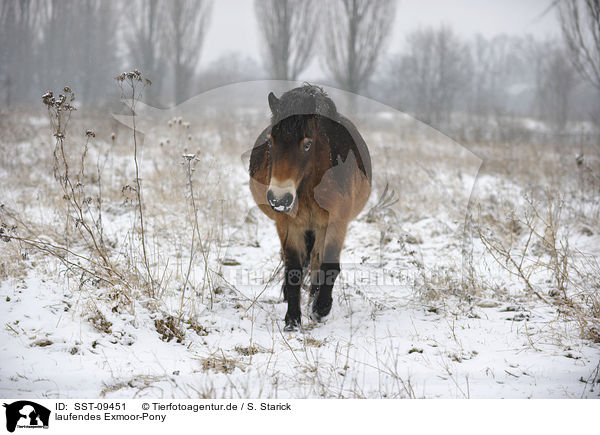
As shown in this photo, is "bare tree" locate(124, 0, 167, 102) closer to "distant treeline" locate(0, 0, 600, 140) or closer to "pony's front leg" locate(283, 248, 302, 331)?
"distant treeline" locate(0, 0, 600, 140)

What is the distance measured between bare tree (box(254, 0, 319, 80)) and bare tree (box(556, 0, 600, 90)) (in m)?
3.15

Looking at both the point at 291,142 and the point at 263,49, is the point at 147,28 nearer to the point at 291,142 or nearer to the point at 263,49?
the point at 263,49

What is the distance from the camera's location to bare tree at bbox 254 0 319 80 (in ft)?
15.8

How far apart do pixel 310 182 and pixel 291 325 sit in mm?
1096

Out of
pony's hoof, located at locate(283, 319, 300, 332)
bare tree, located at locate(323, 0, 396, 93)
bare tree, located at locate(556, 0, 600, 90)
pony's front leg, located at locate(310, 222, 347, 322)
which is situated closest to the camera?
pony's hoof, located at locate(283, 319, 300, 332)

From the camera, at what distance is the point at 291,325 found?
2.75m

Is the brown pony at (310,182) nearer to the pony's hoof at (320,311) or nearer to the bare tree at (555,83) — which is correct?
the pony's hoof at (320,311)

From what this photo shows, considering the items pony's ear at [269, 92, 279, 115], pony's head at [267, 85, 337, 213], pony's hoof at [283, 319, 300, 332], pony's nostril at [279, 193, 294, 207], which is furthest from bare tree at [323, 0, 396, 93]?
pony's hoof at [283, 319, 300, 332]

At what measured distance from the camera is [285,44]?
18.6 feet

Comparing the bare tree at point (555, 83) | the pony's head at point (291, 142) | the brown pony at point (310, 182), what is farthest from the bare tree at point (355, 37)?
the pony's head at point (291, 142)
